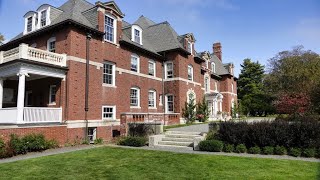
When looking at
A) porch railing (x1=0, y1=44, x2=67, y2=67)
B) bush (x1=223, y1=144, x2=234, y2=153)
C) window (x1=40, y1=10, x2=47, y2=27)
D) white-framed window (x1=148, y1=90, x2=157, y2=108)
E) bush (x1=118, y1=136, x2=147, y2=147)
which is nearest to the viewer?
bush (x1=223, y1=144, x2=234, y2=153)

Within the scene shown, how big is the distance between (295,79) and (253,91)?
13608 millimetres

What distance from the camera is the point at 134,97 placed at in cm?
2469

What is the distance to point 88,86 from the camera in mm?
18984

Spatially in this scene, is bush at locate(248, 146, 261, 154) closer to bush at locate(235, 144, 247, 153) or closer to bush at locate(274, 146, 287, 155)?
bush at locate(235, 144, 247, 153)

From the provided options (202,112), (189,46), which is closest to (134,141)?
(202,112)

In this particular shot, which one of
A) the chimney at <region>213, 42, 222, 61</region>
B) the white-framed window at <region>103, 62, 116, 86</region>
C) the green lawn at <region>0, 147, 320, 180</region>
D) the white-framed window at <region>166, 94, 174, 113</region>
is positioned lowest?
the green lawn at <region>0, 147, 320, 180</region>

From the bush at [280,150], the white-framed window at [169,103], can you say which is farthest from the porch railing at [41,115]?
the white-framed window at [169,103]

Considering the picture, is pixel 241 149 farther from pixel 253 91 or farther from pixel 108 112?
pixel 253 91

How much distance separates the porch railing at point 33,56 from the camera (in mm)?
15677

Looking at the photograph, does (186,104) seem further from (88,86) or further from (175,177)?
(175,177)

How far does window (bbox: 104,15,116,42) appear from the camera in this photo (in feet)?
69.4

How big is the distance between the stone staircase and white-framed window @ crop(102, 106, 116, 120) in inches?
233

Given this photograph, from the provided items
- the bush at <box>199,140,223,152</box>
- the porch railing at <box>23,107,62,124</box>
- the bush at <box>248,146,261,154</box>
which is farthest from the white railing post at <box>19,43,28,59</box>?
the bush at <box>248,146,261,154</box>

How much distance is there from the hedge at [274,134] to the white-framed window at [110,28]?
487 inches
